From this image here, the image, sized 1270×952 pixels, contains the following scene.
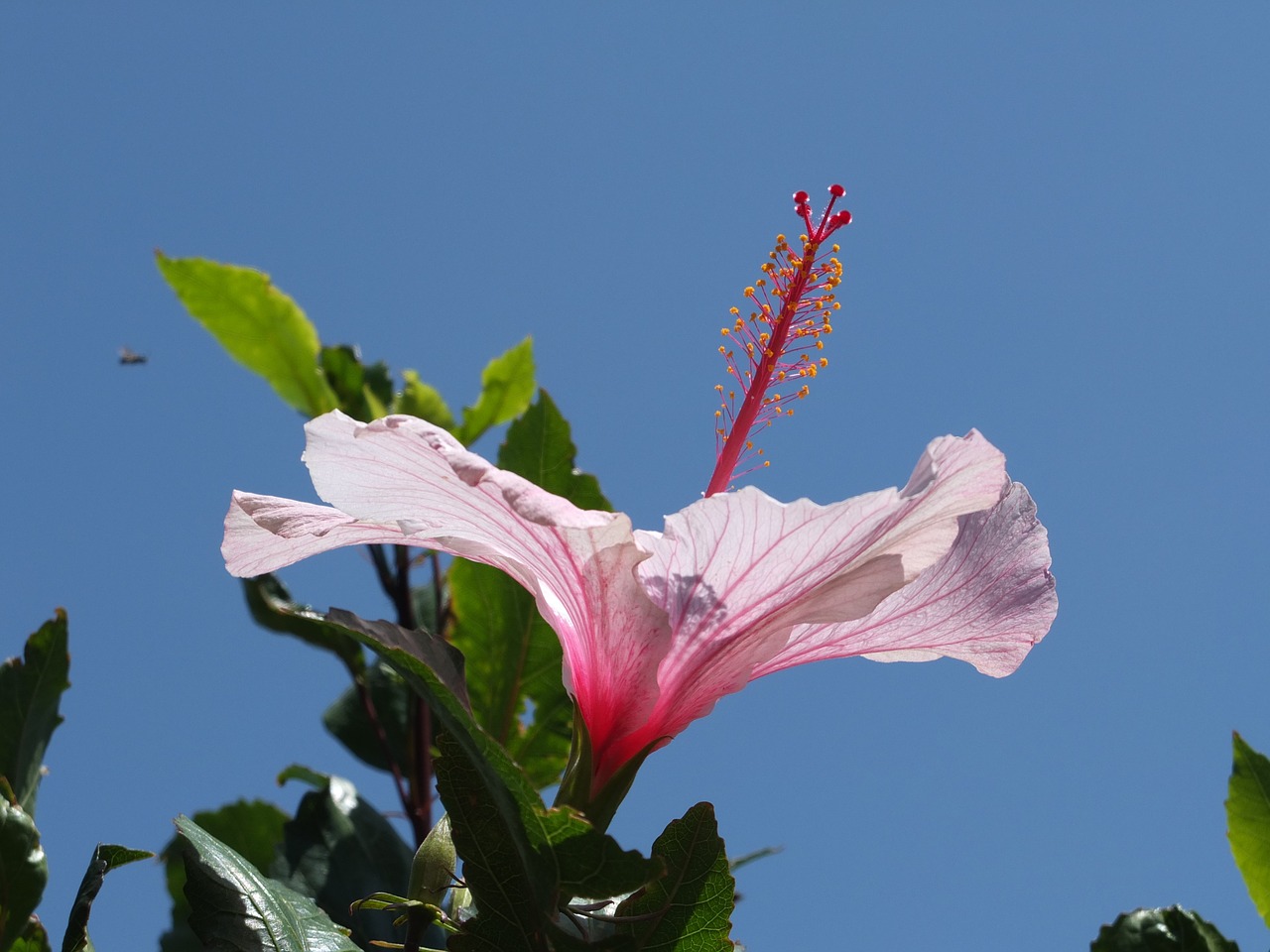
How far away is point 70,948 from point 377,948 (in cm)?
55

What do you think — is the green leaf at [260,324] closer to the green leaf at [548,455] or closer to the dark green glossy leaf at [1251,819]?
the green leaf at [548,455]

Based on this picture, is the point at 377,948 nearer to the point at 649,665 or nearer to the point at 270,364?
the point at 649,665

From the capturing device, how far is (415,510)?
1020mm

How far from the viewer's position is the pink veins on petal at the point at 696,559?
0.98 m

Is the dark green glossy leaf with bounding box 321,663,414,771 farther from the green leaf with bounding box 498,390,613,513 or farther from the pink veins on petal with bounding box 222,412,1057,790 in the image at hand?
the pink veins on petal with bounding box 222,412,1057,790

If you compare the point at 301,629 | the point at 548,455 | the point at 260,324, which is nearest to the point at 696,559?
the point at 548,455

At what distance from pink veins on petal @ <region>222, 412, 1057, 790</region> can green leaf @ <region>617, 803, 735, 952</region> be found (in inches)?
4.9

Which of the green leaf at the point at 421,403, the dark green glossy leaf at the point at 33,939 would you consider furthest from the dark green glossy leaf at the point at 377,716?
the dark green glossy leaf at the point at 33,939

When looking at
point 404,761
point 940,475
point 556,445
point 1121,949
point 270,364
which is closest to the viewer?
point 940,475

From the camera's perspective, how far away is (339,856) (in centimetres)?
168

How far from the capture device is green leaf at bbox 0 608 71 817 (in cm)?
133

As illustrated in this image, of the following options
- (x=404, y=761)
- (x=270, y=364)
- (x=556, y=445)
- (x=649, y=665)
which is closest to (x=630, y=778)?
(x=649, y=665)

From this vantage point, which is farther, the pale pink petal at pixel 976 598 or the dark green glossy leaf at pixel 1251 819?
the dark green glossy leaf at pixel 1251 819

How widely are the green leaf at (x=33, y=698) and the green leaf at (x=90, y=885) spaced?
366 mm
